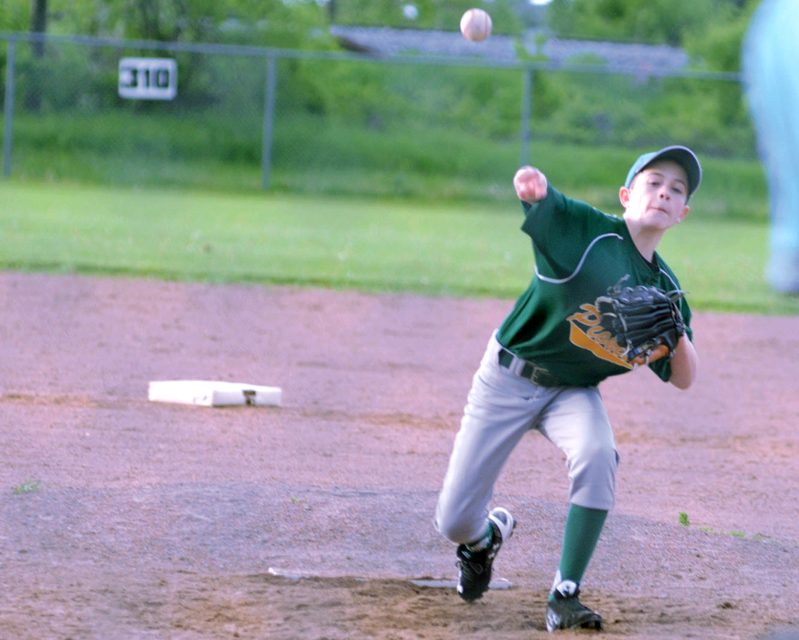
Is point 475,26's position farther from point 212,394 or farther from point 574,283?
point 212,394

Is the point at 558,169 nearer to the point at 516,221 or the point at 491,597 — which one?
the point at 516,221

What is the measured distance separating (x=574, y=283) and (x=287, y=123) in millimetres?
16979

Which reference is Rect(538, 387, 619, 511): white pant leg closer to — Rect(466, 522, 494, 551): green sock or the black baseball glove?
the black baseball glove

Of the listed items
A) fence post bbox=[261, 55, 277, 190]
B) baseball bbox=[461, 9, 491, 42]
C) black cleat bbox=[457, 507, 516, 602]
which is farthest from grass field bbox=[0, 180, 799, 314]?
black cleat bbox=[457, 507, 516, 602]

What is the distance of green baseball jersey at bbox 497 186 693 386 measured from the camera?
317 centimetres

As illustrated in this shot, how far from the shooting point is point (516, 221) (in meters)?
17.0

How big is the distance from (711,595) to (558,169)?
16536mm

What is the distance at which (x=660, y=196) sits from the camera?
3.26 metres

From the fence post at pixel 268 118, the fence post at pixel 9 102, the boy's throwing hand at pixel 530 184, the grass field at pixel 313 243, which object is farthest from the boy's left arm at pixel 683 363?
the fence post at pixel 9 102

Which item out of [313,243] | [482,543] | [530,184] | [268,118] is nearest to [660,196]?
[530,184]

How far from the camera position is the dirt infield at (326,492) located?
3.39 m

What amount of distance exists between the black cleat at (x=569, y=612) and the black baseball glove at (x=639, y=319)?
594 millimetres

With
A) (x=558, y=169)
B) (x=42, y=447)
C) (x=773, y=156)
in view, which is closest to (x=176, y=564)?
(x=42, y=447)

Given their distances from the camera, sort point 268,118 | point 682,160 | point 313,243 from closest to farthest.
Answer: point 682,160
point 313,243
point 268,118
